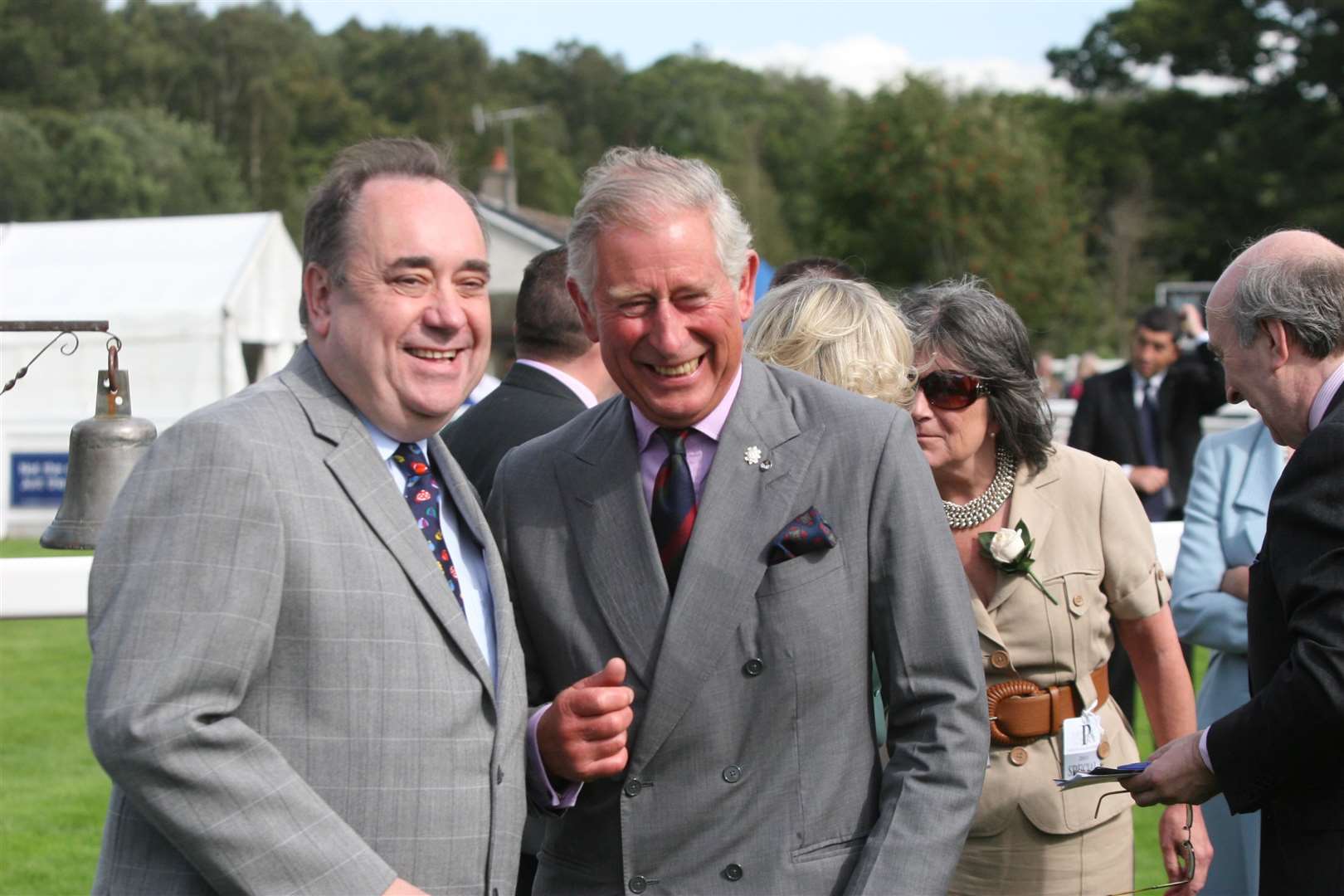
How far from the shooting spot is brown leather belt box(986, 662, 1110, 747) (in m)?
3.41

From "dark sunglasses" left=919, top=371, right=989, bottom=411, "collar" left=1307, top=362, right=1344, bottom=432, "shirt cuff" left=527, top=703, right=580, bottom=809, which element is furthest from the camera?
"dark sunglasses" left=919, top=371, right=989, bottom=411

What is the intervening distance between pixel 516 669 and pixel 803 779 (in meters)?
0.54

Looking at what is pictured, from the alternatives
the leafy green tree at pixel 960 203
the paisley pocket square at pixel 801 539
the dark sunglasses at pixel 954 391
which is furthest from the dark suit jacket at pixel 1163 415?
the leafy green tree at pixel 960 203

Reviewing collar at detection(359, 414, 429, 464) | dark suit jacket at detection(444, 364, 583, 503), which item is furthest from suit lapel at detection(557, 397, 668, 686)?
dark suit jacket at detection(444, 364, 583, 503)

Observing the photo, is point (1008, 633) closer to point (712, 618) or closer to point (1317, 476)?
point (1317, 476)

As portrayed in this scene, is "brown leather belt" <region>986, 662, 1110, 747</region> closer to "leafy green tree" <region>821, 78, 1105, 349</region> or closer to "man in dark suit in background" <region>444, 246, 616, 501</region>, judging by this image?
"man in dark suit in background" <region>444, 246, 616, 501</region>

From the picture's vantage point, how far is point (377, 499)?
2.28m

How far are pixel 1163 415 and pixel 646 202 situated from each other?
289 inches

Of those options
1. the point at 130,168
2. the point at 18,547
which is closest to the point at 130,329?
the point at 18,547

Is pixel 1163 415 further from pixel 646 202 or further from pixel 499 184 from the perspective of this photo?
pixel 499 184

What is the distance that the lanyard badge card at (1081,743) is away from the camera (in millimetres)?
3387

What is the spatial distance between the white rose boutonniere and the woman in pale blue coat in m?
1.11

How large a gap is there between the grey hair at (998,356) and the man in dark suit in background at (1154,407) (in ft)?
18.4

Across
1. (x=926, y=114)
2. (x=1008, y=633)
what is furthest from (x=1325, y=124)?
(x=1008, y=633)
